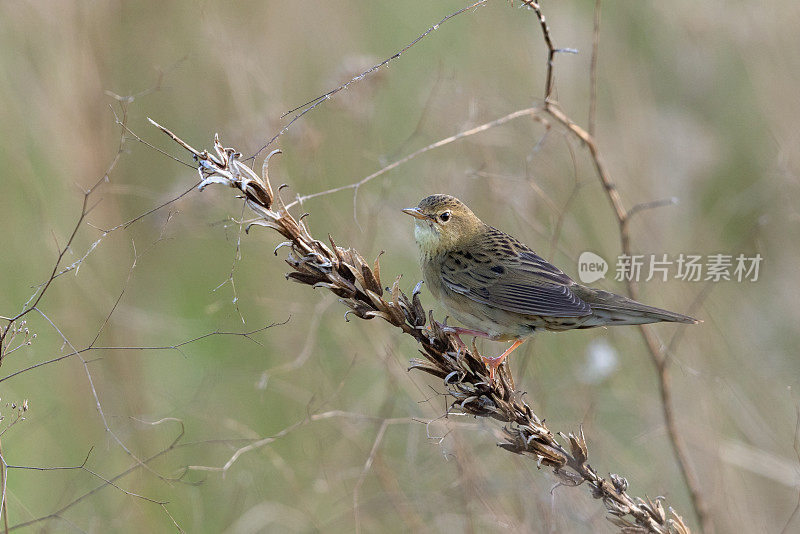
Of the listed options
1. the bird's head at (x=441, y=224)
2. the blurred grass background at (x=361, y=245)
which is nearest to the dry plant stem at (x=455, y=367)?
the blurred grass background at (x=361, y=245)

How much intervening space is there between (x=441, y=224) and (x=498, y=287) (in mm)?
492

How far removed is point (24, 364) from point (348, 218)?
238cm

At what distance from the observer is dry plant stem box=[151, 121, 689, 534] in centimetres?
239

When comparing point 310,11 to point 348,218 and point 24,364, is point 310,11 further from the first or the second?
point 24,364

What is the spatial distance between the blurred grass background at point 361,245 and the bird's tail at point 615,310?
68 centimetres

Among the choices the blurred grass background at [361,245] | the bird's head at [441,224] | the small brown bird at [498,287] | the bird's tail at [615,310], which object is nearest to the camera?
the bird's tail at [615,310]

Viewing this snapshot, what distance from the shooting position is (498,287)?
3736 millimetres

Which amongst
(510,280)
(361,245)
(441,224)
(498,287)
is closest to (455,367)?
(498,287)

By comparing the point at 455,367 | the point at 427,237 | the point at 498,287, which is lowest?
the point at 455,367

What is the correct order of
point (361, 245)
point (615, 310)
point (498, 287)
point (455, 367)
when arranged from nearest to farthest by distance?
point (455, 367) < point (615, 310) < point (498, 287) < point (361, 245)

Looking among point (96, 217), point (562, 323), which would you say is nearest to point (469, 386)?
point (562, 323)

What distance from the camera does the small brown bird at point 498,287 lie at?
11.8ft

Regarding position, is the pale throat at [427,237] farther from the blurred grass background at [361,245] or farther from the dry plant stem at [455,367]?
the dry plant stem at [455,367]

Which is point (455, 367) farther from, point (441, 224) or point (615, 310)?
point (441, 224)
